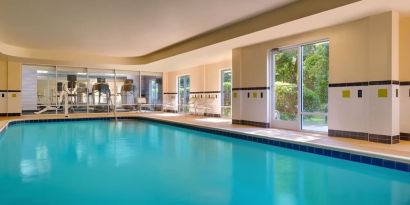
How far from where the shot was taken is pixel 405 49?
466 cm

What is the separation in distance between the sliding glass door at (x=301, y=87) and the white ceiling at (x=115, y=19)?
1.50 meters

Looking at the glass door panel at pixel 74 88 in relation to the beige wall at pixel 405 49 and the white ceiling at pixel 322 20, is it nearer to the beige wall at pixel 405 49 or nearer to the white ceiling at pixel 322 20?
the white ceiling at pixel 322 20

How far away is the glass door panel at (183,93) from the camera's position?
39.0 feet

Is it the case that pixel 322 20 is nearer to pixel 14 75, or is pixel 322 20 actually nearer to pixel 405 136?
pixel 405 136

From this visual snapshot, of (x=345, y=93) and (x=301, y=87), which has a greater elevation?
(x=301, y=87)

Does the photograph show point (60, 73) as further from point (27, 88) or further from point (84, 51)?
point (84, 51)

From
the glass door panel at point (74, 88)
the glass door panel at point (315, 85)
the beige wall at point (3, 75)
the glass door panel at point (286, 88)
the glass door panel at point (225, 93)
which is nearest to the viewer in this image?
the glass door panel at point (315, 85)

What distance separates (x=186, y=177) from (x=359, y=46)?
3736 mm

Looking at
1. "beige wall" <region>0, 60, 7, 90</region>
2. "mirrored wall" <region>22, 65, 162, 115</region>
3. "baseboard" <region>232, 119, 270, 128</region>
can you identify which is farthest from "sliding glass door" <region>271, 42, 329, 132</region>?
"beige wall" <region>0, 60, 7, 90</region>

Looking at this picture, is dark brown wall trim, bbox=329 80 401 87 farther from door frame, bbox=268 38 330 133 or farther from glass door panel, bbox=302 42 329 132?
door frame, bbox=268 38 330 133

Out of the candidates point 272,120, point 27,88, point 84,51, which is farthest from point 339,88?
point 27,88

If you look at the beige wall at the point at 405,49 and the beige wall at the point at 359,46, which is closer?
the beige wall at the point at 359,46

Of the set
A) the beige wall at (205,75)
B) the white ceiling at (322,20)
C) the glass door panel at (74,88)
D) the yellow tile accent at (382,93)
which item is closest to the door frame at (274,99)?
the white ceiling at (322,20)

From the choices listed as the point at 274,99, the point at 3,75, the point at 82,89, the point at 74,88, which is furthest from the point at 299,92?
the point at 3,75
